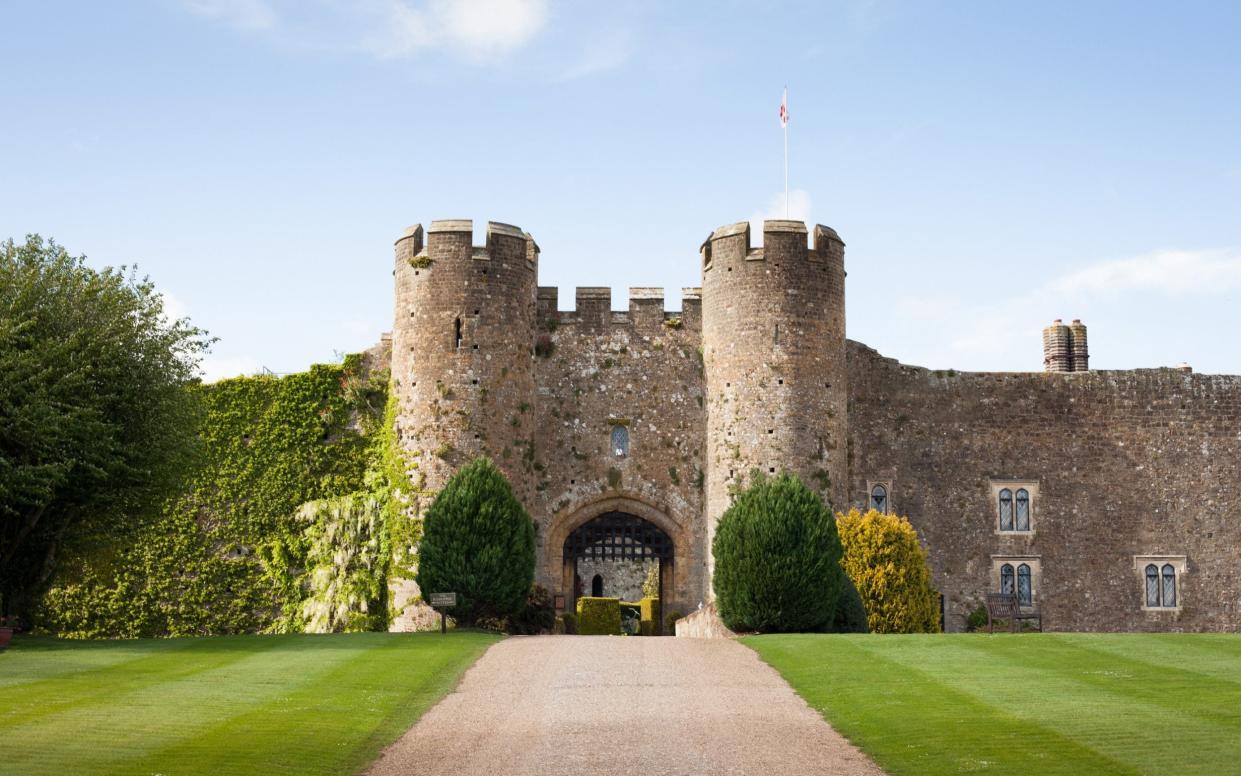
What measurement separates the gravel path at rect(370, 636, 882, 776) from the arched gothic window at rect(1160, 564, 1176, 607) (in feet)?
57.1

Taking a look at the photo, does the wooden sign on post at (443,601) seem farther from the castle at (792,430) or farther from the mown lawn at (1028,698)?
the mown lawn at (1028,698)

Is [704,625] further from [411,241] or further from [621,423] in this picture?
[411,241]

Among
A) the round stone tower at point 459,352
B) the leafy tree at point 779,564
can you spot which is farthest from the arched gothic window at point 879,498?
the round stone tower at point 459,352

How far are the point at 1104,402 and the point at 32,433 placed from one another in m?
26.5

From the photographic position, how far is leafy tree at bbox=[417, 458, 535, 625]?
1208 inches

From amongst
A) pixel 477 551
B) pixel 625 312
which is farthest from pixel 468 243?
pixel 477 551

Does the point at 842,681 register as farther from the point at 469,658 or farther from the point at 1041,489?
the point at 1041,489

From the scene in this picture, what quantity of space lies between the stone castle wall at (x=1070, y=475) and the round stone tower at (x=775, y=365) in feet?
8.88

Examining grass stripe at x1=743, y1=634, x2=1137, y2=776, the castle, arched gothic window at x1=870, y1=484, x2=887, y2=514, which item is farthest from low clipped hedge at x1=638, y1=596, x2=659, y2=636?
grass stripe at x1=743, y1=634, x2=1137, y2=776

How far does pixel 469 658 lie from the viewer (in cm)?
2433

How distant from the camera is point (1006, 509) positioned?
37.2 meters

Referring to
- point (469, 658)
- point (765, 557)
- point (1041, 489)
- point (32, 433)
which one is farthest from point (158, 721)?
point (1041, 489)

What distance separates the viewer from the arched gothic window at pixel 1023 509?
122 feet

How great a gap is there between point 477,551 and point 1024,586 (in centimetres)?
1502
